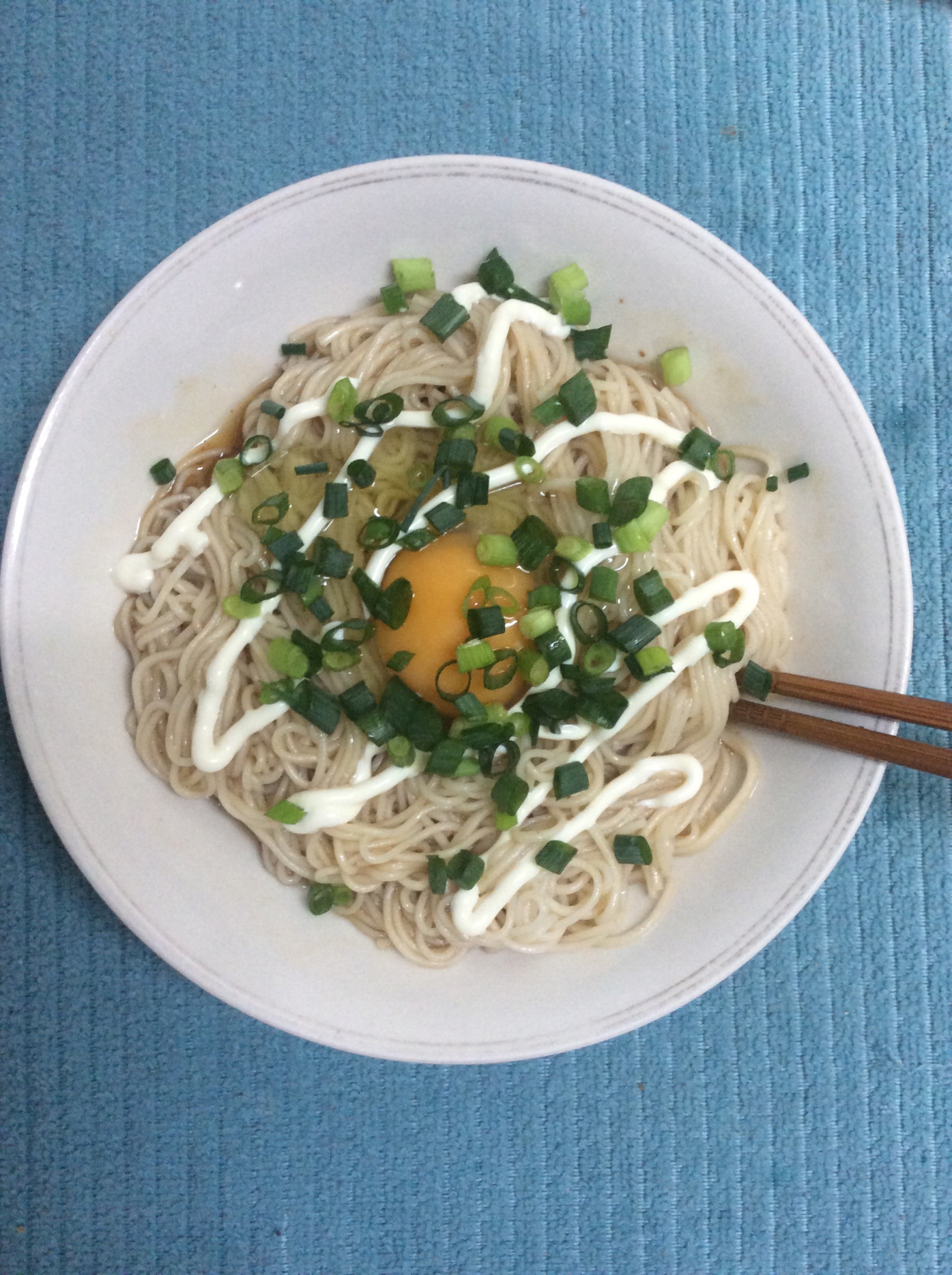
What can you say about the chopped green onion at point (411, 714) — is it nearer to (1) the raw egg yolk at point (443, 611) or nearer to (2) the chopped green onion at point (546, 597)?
(1) the raw egg yolk at point (443, 611)

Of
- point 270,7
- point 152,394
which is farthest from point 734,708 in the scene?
point 270,7

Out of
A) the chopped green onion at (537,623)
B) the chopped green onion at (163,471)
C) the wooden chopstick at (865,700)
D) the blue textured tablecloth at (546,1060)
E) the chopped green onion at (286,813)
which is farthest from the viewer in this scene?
the blue textured tablecloth at (546,1060)

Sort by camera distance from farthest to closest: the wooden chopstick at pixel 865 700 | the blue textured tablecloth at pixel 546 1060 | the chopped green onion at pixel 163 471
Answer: the blue textured tablecloth at pixel 546 1060 < the chopped green onion at pixel 163 471 < the wooden chopstick at pixel 865 700

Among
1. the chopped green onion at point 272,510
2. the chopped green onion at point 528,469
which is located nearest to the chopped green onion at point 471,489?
the chopped green onion at point 528,469

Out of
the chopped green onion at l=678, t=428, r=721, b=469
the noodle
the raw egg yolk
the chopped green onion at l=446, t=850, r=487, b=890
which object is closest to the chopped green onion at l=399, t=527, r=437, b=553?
the raw egg yolk

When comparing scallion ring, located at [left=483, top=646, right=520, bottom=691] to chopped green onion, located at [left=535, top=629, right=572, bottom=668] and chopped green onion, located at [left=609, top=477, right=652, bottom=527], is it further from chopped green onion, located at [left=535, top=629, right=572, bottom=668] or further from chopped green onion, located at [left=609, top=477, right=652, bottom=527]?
chopped green onion, located at [left=609, top=477, right=652, bottom=527]

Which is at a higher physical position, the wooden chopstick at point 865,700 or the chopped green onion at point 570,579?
the chopped green onion at point 570,579
